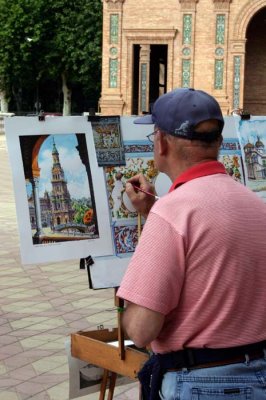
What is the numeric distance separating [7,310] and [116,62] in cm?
2654

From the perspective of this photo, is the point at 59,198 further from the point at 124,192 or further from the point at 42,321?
the point at 42,321

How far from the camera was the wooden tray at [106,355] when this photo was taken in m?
3.57

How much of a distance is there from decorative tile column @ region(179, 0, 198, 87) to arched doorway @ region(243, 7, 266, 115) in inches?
206

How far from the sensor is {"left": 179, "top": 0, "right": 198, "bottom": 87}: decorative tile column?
32.3 metres

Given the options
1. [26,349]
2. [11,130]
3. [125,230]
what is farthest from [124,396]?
[11,130]

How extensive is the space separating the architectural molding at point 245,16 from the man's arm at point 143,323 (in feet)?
101

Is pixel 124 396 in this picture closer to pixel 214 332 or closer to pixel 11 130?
pixel 11 130

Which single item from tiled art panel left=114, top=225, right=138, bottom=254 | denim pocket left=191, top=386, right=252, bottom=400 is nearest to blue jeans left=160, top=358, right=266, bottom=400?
denim pocket left=191, top=386, right=252, bottom=400

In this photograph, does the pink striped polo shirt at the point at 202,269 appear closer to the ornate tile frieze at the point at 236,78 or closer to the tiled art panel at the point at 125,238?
the tiled art panel at the point at 125,238

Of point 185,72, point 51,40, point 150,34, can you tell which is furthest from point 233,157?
point 51,40

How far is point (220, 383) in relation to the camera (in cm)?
241

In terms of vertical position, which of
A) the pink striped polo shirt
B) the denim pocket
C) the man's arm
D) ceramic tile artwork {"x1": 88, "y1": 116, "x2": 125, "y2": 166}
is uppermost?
ceramic tile artwork {"x1": 88, "y1": 116, "x2": 125, "y2": 166}

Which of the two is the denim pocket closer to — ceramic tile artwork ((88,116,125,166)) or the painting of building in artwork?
the painting of building in artwork

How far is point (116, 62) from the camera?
3319cm
